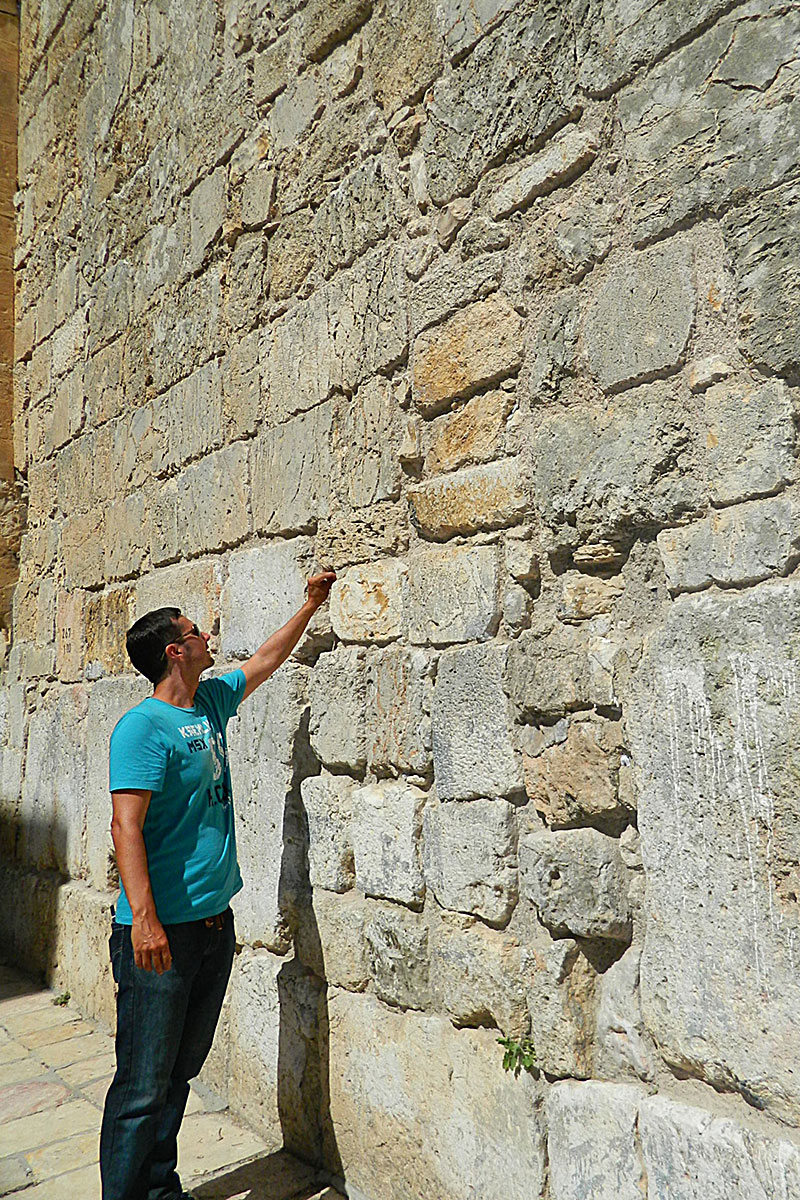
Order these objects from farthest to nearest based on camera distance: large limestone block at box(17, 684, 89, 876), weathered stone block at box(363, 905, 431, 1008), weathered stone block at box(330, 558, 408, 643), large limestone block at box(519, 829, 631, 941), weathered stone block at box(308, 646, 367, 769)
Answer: large limestone block at box(17, 684, 89, 876), weathered stone block at box(308, 646, 367, 769), weathered stone block at box(330, 558, 408, 643), weathered stone block at box(363, 905, 431, 1008), large limestone block at box(519, 829, 631, 941)

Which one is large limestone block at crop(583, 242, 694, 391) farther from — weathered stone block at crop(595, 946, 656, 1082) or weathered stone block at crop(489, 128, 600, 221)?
weathered stone block at crop(595, 946, 656, 1082)

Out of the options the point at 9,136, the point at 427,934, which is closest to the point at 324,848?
the point at 427,934

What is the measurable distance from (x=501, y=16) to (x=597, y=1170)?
8.46 ft

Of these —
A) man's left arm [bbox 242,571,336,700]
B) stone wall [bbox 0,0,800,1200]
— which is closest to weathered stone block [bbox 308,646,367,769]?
stone wall [bbox 0,0,800,1200]

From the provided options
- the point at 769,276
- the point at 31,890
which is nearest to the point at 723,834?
the point at 769,276

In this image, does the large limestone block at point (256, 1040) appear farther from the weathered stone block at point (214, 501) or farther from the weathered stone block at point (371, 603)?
the weathered stone block at point (214, 501)

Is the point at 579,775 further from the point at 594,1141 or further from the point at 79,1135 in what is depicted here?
the point at 79,1135

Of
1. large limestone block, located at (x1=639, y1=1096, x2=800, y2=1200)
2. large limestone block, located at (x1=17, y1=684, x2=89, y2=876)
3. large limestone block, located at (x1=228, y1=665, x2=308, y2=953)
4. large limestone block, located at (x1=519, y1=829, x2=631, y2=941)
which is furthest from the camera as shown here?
large limestone block, located at (x1=17, y1=684, x2=89, y2=876)

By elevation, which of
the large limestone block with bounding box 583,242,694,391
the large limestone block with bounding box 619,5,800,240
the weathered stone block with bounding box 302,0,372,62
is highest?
the weathered stone block with bounding box 302,0,372,62

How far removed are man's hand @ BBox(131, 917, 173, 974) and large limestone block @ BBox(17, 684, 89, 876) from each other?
2.13m

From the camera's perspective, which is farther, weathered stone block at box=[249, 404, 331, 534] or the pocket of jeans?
weathered stone block at box=[249, 404, 331, 534]

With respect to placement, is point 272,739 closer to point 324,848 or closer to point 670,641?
point 324,848

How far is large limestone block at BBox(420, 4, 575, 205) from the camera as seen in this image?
2.25m

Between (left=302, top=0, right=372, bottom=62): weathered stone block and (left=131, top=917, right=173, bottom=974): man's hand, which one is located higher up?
(left=302, top=0, right=372, bottom=62): weathered stone block
